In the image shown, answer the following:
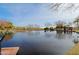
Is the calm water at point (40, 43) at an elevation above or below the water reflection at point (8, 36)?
below

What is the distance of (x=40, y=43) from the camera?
156cm

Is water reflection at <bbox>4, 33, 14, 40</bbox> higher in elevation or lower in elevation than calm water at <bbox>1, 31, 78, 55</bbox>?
higher

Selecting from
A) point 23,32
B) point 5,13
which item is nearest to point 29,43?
point 23,32

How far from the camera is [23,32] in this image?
62.0 inches

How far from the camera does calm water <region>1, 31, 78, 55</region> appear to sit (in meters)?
1.54

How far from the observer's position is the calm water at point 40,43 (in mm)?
1545

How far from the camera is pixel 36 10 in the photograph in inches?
61.9

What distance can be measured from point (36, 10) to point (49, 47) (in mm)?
357

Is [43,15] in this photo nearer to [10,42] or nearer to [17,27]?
[17,27]
